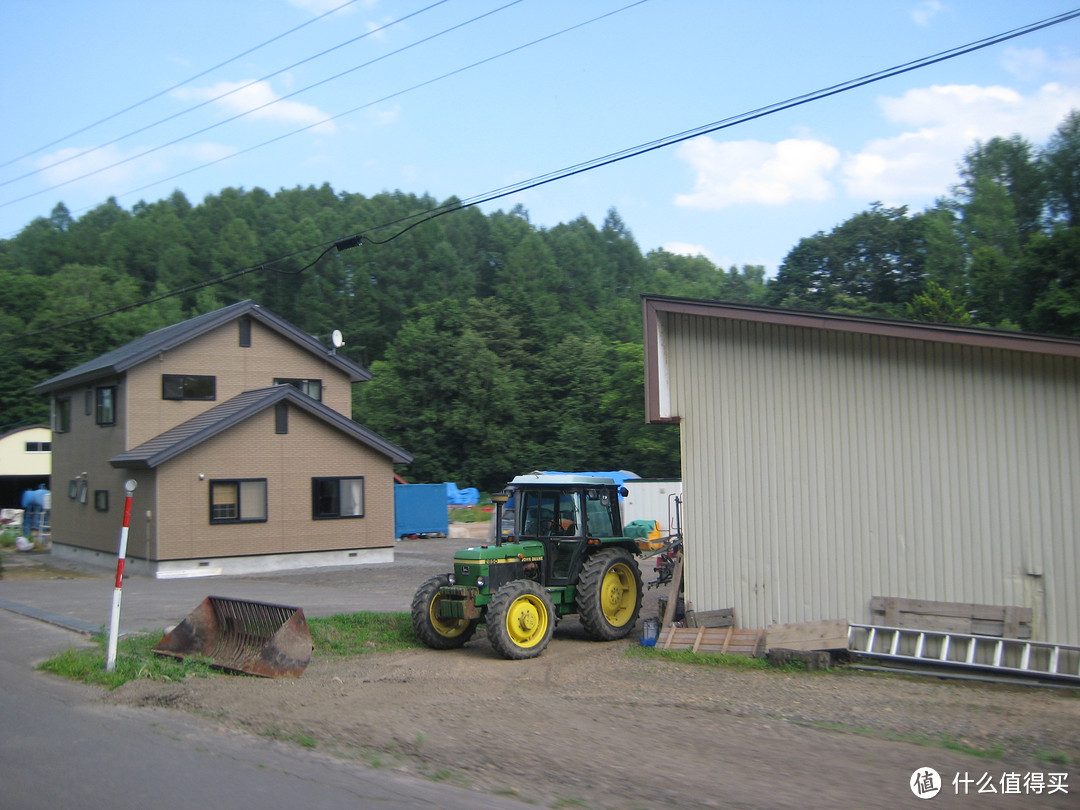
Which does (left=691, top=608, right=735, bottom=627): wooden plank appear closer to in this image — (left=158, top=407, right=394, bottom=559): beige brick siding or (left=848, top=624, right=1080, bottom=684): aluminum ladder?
(left=848, top=624, right=1080, bottom=684): aluminum ladder

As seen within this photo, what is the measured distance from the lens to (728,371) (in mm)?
12320

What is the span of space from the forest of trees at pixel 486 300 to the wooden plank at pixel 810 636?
121ft

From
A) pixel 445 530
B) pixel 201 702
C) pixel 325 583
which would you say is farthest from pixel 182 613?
pixel 445 530

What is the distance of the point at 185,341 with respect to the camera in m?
26.1

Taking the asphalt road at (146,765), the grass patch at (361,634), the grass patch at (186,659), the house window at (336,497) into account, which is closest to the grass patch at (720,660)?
the grass patch at (361,634)

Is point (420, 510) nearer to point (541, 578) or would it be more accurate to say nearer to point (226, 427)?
point (226, 427)

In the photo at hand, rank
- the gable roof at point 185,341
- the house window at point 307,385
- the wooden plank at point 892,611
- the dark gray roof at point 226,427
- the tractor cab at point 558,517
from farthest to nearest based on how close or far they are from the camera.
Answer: the house window at point 307,385, the gable roof at point 185,341, the dark gray roof at point 226,427, the tractor cab at point 558,517, the wooden plank at point 892,611

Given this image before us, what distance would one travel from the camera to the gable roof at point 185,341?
82.8ft

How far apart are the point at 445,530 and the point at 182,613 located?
20864 millimetres

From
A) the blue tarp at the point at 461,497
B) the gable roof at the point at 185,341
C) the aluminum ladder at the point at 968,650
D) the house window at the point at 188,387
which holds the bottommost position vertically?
the aluminum ladder at the point at 968,650

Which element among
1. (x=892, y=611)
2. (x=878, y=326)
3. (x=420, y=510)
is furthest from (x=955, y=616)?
(x=420, y=510)

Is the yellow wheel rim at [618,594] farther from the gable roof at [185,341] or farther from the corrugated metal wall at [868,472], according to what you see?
the gable roof at [185,341]

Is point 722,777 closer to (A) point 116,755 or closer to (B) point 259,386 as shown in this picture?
(A) point 116,755

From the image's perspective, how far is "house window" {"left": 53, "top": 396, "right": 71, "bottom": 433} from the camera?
2978 cm
